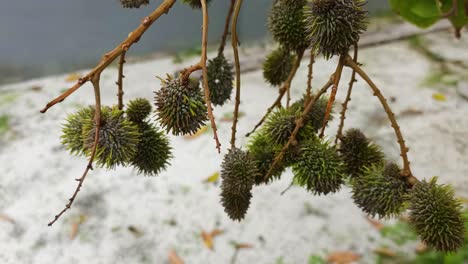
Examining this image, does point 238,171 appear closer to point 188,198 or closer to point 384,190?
point 384,190

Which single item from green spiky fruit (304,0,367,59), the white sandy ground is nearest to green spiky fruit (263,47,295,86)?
green spiky fruit (304,0,367,59)

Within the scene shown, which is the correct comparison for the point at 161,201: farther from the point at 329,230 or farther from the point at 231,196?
the point at 231,196

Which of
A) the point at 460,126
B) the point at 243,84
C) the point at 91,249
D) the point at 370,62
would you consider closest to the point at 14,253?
the point at 91,249

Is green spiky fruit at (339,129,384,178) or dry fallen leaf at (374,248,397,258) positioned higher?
green spiky fruit at (339,129,384,178)

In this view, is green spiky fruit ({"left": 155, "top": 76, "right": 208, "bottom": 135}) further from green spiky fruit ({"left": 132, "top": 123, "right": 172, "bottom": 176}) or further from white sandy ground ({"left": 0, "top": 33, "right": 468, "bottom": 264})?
white sandy ground ({"left": 0, "top": 33, "right": 468, "bottom": 264})

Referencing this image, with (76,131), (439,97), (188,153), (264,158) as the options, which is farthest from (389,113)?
(439,97)
